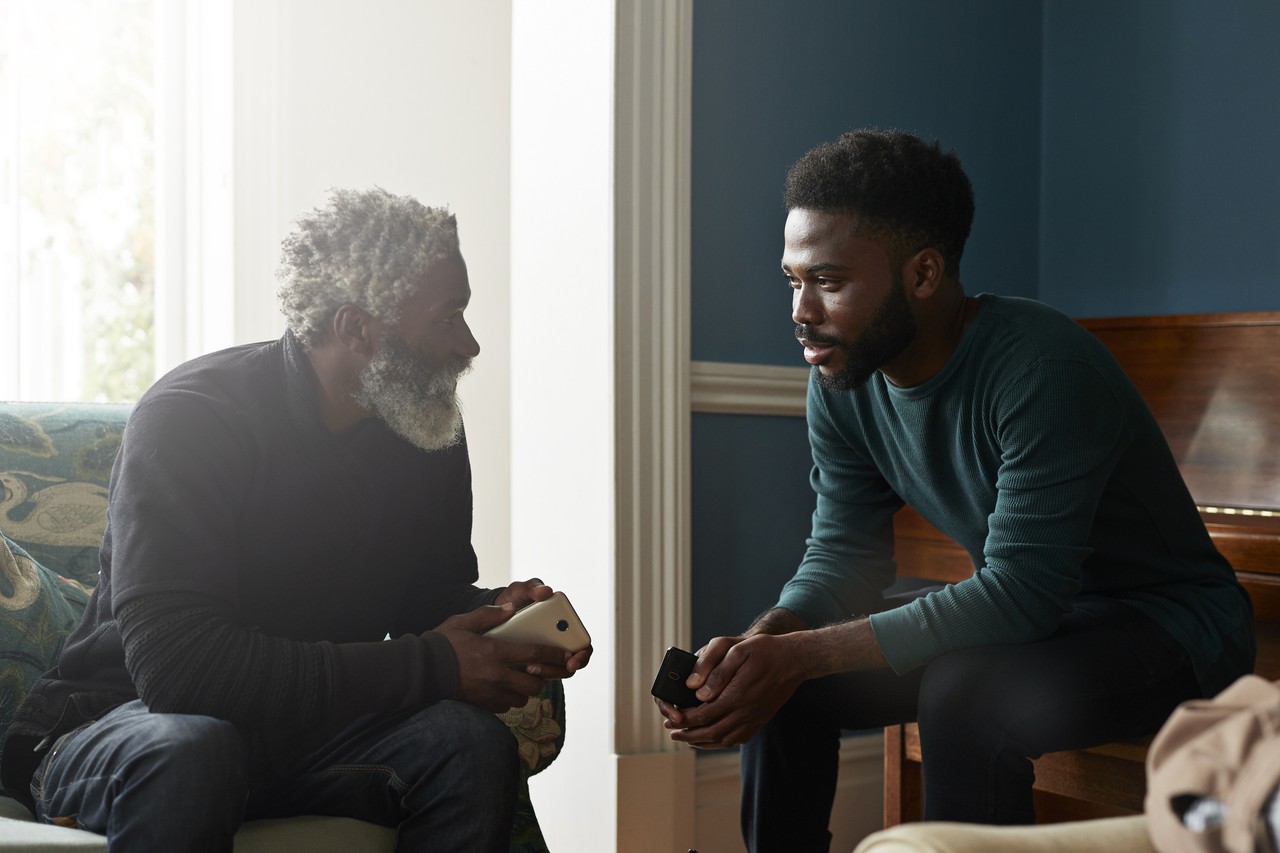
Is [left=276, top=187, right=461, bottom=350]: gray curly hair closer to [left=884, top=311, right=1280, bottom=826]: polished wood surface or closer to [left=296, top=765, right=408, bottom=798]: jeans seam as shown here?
[left=296, top=765, right=408, bottom=798]: jeans seam

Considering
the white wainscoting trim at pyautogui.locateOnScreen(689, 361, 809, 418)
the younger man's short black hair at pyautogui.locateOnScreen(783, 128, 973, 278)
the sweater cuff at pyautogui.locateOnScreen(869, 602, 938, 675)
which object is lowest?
the sweater cuff at pyautogui.locateOnScreen(869, 602, 938, 675)

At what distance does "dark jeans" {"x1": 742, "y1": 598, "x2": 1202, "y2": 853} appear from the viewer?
1549mm

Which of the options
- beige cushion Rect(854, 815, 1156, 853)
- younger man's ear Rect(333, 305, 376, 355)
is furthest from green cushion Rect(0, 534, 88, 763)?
beige cushion Rect(854, 815, 1156, 853)

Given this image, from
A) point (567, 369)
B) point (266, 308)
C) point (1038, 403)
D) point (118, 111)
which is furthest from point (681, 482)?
point (118, 111)

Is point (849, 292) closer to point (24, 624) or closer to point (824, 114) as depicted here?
point (824, 114)

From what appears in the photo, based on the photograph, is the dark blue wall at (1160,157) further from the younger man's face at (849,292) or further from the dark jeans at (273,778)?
the dark jeans at (273,778)

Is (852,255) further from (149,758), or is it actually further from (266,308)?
(266,308)

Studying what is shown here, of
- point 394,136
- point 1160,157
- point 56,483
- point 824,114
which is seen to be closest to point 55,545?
point 56,483

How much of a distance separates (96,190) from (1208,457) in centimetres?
240

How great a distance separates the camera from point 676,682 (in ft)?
5.53

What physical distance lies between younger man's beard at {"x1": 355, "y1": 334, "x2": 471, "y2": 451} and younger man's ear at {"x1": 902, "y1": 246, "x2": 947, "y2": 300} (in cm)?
64

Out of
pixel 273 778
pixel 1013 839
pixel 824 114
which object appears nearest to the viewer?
pixel 1013 839

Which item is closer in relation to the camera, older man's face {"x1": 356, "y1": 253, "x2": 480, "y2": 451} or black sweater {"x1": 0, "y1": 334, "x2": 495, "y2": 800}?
black sweater {"x1": 0, "y1": 334, "x2": 495, "y2": 800}

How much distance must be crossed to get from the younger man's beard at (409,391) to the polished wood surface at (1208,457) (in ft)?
3.28
